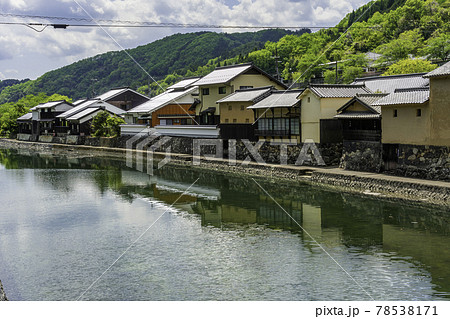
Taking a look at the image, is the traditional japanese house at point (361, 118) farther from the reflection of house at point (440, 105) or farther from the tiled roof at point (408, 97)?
the reflection of house at point (440, 105)

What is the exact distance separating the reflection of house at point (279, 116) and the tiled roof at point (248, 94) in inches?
43.4

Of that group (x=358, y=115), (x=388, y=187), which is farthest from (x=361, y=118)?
(x=388, y=187)

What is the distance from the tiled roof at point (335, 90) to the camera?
1136 inches

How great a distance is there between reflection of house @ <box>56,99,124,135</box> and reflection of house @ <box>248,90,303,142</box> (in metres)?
29.8

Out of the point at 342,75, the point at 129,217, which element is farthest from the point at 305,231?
the point at 342,75

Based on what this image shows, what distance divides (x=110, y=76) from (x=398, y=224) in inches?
6060

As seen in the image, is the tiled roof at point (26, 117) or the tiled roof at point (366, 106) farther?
the tiled roof at point (26, 117)

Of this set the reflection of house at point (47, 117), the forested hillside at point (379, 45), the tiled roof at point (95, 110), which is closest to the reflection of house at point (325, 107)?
the forested hillside at point (379, 45)

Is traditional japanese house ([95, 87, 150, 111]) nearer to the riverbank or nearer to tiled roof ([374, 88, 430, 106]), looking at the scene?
the riverbank

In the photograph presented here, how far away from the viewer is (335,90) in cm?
2939

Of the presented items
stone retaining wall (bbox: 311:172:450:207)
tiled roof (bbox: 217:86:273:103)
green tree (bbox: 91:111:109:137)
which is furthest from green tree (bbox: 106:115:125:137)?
stone retaining wall (bbox: 311:172:450:207)

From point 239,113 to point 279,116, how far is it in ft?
18.6

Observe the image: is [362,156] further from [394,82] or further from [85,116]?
[85,116]

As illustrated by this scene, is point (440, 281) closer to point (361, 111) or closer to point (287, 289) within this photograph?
point (287, 289)
